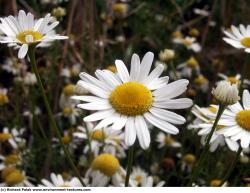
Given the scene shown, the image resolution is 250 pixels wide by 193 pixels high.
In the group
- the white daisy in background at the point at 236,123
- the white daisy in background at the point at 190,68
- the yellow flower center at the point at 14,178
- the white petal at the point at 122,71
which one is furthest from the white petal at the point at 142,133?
the white daisy in background at the point at 190,68

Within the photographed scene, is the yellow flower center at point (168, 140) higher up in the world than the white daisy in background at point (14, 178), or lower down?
lower down

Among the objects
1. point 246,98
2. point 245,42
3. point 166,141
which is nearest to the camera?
point 246,98

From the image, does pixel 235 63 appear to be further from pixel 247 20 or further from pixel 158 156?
pixel 158 156

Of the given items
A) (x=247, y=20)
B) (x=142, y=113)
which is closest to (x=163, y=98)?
(x=142, y=113)

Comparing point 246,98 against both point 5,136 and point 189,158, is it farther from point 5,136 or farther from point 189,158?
point 5,136

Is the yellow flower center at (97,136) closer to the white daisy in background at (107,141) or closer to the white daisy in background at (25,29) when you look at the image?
the white daisy in background at (107,141)

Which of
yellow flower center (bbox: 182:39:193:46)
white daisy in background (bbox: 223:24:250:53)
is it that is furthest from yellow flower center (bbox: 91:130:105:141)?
yellow flower center (bbox: 182:39:193:46)

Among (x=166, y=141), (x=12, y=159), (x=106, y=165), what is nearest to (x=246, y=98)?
(x=106, y=165)
